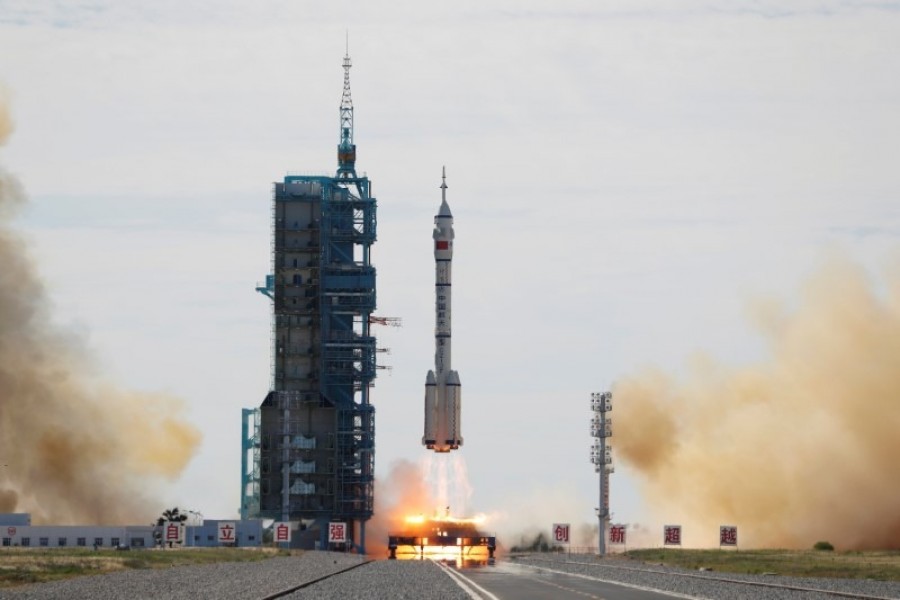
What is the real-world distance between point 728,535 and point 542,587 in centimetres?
6418

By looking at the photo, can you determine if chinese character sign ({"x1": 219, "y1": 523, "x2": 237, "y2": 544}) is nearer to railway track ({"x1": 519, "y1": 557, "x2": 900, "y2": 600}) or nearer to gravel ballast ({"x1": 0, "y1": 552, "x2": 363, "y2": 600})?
railway track ({"x1": 519, "y1": 557, "x2": 900, "y2": 600})

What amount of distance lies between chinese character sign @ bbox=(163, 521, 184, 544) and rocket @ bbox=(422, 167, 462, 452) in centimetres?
2357

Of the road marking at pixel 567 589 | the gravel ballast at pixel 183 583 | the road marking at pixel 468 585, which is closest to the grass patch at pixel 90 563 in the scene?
the gravel ballast at pixel 183 583

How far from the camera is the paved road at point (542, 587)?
68812 millimetres

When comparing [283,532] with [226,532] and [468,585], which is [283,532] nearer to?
[226,532]

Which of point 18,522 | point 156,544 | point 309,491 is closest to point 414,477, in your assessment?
point 309,491

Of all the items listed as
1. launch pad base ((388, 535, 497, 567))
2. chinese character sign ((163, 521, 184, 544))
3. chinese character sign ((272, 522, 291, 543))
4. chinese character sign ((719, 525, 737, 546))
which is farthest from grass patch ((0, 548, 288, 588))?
chinese character sign ((719, 525, 737, 546))

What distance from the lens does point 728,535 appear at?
138750 mm

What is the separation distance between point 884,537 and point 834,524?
14.2 ft

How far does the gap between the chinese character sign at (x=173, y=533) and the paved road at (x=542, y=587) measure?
2168 inches

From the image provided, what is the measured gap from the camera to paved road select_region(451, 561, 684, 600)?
68.8m

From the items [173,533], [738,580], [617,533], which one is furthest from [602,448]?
[738,580]

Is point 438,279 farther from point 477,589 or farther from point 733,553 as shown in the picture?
point 477,589

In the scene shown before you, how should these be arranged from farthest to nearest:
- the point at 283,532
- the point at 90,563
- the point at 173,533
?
the point at 283,532 < the point at 173,533 < the point at 90,563
